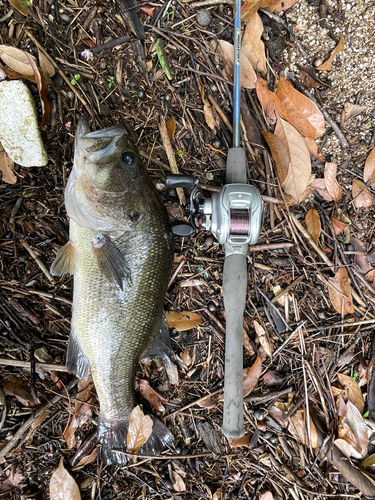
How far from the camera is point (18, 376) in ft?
8.49

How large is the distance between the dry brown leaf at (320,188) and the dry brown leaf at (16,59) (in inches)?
85.6

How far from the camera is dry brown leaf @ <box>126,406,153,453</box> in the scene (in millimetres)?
2434

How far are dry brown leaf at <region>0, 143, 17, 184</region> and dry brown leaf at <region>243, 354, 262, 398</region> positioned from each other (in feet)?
7.32

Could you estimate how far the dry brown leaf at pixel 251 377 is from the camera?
8.80 feet

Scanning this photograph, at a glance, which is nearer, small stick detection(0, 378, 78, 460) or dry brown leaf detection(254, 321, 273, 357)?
small stick detection(0, 378, 78, 460)

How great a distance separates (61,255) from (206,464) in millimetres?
1962

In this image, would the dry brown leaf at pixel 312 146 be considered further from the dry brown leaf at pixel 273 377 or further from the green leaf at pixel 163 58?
the dry brown leaf at pixel 273 377

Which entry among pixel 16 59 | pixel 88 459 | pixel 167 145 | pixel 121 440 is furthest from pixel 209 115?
pixel 88 459

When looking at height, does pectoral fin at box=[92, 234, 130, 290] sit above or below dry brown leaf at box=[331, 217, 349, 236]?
above

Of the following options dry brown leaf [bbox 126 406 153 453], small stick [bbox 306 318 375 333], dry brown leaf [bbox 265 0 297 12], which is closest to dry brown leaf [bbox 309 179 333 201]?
small stick [bbox 306 318 375 333]

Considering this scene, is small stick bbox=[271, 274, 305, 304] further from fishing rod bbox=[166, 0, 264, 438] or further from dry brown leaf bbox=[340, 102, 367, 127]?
dry brown leaf bbox=[340, 102, 367, 127]

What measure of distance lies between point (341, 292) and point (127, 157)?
6.15 ft

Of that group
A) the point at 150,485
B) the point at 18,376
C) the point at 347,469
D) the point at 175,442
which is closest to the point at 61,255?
the point at 18,376

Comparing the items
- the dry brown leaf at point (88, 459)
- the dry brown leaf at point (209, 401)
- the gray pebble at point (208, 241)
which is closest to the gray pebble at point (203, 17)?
the gray pebble at point (208, 241)
